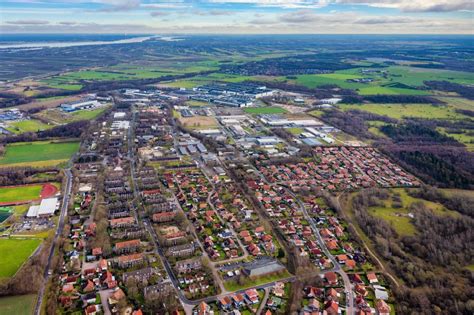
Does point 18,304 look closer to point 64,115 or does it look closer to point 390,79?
point 64,115

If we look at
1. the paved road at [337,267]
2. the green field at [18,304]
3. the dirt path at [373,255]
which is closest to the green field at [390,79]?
the dirt path at [373,255]

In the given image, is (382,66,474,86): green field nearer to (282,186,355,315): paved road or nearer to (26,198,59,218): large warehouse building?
(282,186,355,315): paved road

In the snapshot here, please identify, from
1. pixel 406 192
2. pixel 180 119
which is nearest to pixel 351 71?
pixel 180 119

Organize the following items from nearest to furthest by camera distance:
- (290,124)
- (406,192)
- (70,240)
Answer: (70,240), (406,192), (290,124)

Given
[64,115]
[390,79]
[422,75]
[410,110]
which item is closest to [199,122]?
[64,115]

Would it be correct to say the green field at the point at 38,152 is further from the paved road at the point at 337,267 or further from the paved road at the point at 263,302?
the paved road at the point at 263,302

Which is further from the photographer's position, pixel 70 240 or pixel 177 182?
pixel 177 182

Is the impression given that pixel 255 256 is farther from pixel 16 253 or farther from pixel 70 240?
pixel 16 253

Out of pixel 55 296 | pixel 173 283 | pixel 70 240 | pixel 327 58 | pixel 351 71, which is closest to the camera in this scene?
pixel 55 296
